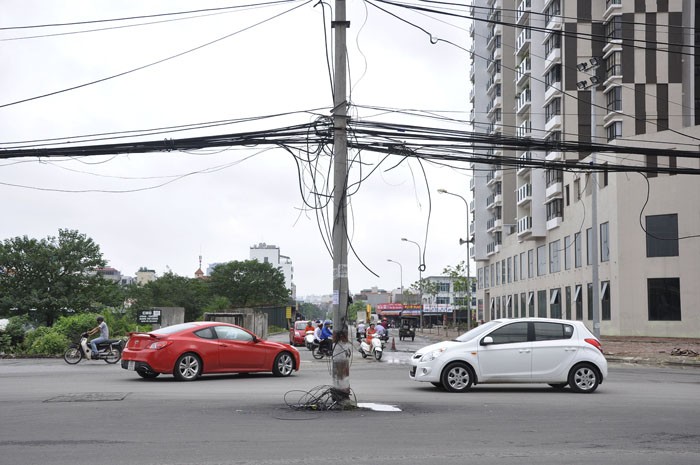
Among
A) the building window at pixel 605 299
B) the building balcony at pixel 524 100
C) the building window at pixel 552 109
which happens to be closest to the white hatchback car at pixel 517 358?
the building window at pixel 605 299

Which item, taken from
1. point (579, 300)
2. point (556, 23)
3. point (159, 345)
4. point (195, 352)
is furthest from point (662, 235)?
point (159, 345)

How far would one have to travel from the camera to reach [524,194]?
71.2 m

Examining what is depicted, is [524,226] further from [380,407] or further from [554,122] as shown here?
[380,407]

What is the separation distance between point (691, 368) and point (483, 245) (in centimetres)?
6718

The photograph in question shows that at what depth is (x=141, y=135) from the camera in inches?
694

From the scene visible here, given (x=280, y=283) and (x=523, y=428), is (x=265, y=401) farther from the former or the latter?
(x=280, y=283)

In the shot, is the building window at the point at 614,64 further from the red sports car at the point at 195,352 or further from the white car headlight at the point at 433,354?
the white car headlight at the point at 433,354

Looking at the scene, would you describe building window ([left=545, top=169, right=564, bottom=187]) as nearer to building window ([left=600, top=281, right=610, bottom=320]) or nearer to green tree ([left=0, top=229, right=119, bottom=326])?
building window ([left=600, top=281, right=610, bottom=320])

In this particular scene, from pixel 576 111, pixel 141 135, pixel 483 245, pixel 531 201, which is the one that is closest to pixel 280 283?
pixel 483 245

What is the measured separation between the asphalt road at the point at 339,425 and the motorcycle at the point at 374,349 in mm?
11034

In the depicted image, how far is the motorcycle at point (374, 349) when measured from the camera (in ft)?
Answer: 98.2

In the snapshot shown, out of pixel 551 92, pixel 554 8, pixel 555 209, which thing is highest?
pixel 554 8

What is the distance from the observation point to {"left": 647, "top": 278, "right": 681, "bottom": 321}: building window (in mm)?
48781

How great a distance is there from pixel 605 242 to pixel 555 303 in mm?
12505
